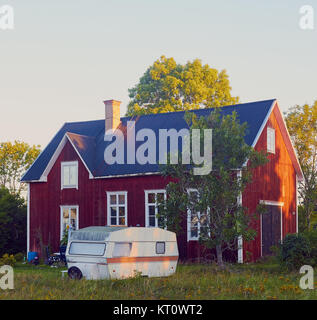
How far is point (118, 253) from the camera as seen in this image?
Result: 20594mm

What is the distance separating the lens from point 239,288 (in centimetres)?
1717

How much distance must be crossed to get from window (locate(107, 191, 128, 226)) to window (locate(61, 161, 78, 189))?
2.37 meters

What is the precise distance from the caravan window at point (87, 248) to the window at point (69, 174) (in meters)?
10.9

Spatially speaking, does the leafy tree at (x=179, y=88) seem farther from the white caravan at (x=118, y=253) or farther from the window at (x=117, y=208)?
the white caravan at (x=118, y=253)

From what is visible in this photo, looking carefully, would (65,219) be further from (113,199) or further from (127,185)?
(127,185)

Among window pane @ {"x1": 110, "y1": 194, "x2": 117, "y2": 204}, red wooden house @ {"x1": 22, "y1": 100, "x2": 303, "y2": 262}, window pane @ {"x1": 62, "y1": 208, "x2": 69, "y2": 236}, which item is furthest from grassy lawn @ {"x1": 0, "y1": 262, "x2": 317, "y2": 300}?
window pane @ {"x1": 62, "y1": 208, "x2": 69, "y2": 236}

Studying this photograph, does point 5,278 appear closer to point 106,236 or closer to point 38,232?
point 106,236

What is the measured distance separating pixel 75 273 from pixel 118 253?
1.74 meters

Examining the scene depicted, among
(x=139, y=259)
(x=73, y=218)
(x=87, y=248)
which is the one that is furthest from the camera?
(x=73, y=218)

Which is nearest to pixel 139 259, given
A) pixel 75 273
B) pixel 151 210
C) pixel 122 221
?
pixel 75 273

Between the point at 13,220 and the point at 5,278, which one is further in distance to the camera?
the point at 13,220

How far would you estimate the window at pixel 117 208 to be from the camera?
30.4 metres
